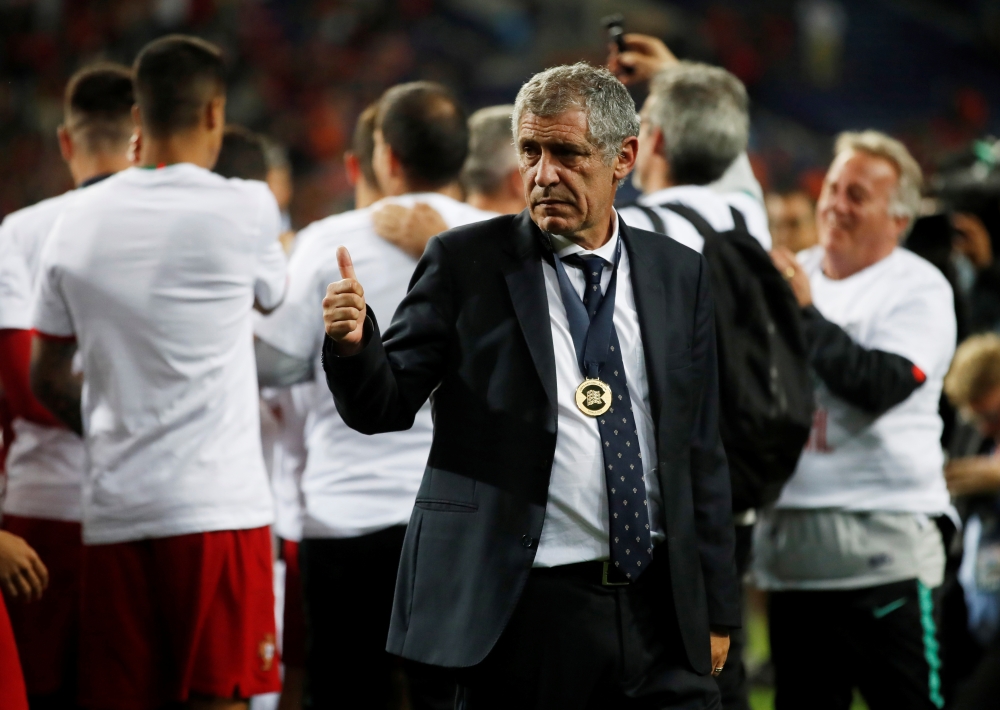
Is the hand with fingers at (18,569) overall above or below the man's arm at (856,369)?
below

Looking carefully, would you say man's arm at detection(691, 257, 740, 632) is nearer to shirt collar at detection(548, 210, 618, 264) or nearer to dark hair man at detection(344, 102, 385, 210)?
shirt collar at detection(548, 210, 618, 264)

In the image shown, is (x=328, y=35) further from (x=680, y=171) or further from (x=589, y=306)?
(x=589, y=306)

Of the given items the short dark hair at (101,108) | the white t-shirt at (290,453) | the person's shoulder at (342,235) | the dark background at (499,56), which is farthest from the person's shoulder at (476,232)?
the dark background at (499,56)

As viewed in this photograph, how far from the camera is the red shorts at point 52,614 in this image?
3529 millimetres

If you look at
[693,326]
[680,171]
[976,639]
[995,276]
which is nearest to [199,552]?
[693,326]

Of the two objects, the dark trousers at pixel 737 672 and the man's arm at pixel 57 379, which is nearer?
the man's arm at pixel 57 379

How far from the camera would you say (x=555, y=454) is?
2.49 metres

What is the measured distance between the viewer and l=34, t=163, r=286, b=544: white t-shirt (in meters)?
3.19

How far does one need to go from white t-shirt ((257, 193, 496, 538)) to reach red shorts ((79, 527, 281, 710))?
15.5 inches

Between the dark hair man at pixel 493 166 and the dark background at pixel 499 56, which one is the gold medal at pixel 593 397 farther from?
the dark background at pixel 499 56

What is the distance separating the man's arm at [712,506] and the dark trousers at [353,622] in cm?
113

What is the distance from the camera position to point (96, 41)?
54.7ft

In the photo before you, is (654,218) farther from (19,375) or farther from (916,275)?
(19,375)

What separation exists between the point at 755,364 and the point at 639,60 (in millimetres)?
1264
